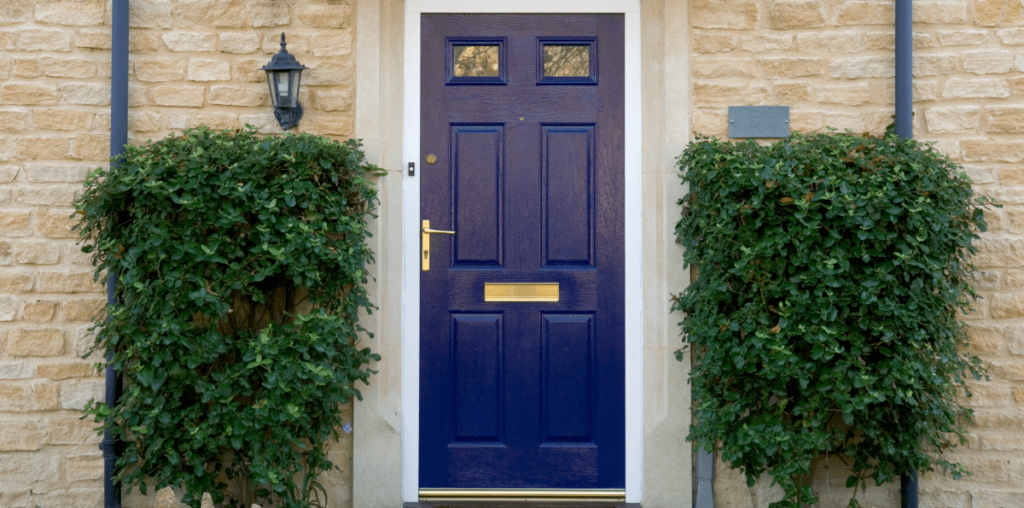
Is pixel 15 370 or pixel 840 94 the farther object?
pixel 840 94

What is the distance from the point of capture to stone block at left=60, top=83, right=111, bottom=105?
3.52 meters

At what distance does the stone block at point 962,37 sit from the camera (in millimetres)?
3531

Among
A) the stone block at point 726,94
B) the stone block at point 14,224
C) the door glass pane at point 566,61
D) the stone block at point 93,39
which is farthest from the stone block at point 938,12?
the stone block at point 14,224

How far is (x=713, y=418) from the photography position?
10.9ft

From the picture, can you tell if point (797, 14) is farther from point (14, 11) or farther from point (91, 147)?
point (14, 11)

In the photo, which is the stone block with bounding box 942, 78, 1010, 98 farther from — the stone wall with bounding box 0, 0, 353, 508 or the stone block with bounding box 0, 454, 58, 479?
the stone block with bounding box 0, 454, 58, 479

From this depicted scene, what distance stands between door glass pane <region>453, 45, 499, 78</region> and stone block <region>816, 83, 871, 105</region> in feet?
5.11

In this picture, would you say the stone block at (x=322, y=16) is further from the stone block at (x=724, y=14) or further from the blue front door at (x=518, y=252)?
the blue front door at (x=518, y=252)

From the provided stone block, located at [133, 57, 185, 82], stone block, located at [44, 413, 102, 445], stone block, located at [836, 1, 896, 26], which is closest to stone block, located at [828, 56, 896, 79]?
stone block, located at [836, 1, 896, 26]

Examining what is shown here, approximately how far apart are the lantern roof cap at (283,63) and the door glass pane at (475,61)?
2.45 ft

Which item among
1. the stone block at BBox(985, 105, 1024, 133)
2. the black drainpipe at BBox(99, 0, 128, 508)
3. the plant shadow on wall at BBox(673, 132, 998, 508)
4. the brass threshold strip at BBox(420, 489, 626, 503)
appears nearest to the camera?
the plant shadow on wall at BBox(673, 132, 998, 508)

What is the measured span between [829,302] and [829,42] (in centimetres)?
130

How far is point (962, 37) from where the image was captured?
3.54 metres

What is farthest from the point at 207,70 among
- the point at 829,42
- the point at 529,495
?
the point at 829,42
